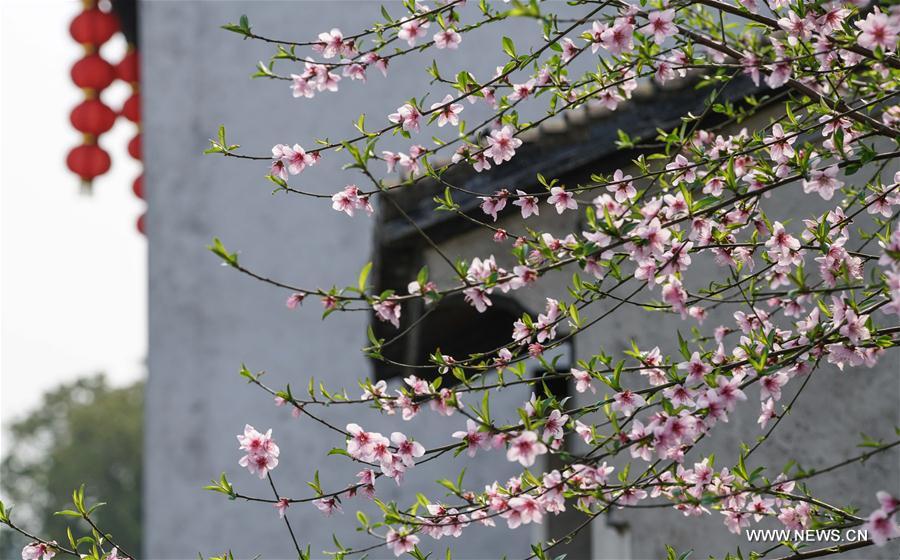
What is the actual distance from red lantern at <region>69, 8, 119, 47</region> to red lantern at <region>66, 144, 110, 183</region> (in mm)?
945

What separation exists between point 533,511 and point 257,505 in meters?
7.00

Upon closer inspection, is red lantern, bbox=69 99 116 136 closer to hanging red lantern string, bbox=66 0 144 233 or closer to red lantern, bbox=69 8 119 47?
hanging red lantern string, bbox=66 0 144 233

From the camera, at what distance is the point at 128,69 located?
1082cm

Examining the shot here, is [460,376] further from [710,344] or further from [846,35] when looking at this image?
[710,344]

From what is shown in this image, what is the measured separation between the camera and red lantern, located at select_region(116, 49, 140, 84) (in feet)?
35.2

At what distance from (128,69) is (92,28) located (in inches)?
20.9

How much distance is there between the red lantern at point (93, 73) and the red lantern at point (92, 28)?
144mm

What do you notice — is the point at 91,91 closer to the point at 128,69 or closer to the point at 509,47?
the point at 128,69

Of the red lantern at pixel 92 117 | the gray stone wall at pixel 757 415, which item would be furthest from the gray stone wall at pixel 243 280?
the gray stone wall at pixel 757 415

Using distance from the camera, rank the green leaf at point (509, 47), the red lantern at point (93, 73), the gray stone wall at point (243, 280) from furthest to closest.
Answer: the red lantern at point (93, 73) → the gray stone wall at point (243, 280) → the green leaf at point (509, 47)

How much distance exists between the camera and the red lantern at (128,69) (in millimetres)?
10727

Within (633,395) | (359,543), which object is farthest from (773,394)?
(359,543)

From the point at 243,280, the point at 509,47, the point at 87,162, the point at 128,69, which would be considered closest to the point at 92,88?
the point at 128,69

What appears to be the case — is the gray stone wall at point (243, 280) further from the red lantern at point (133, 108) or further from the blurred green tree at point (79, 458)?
the blurred green tree at point (79, 458)
